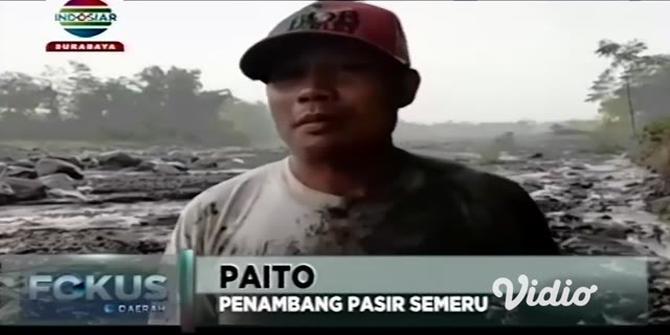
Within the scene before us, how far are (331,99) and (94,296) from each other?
0.79m

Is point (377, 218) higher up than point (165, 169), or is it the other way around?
point (165, 169)

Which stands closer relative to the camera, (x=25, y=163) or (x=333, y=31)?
(x=333, y=31)

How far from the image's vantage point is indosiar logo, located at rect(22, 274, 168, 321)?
2479 millimetres

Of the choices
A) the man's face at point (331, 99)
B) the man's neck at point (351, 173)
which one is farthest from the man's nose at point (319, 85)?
the man's neck at point (351, 173)

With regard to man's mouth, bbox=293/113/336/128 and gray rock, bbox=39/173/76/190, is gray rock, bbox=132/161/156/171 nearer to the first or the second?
gray rock, bbox=39/173/76/190

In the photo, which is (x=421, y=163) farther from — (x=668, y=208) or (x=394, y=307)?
(x=668, y=208)

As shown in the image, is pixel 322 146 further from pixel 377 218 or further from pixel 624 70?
pixel 624 70

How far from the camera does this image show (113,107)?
248 cm

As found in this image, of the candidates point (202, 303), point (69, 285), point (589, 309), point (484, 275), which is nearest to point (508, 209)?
point (484, 275)

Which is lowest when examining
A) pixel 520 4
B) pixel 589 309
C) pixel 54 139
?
pixel 589 309

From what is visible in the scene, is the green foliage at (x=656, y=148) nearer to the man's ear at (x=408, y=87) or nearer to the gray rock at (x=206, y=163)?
the man's ear at (x=408, y=87)

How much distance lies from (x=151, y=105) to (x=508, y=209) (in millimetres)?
939

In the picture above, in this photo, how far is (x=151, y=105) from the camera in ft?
8.11

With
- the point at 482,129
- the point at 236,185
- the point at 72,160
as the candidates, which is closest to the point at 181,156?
the point at 236,185
